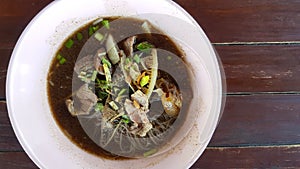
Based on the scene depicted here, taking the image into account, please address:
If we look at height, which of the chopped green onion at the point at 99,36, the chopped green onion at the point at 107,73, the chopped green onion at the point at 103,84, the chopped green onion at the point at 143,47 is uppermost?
→ the chopped green onion at the point at 99,36

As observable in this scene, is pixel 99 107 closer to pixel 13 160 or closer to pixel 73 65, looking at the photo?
pixel 73 65

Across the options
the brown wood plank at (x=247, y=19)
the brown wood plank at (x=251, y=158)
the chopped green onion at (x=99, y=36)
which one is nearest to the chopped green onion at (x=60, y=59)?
the chopped green onion at (x=99, y=36)

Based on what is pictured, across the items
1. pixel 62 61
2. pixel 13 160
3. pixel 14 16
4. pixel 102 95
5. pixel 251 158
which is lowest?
pixel 251 158

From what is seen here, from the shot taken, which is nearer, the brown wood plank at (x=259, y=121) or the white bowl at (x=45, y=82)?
the white bowl at (x=45, y=82)

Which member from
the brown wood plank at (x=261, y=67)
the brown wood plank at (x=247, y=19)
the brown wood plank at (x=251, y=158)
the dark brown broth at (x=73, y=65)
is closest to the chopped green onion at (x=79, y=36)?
the dark brown broth at (x=73, y=65)

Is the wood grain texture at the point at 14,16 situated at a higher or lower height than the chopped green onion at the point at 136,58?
higher

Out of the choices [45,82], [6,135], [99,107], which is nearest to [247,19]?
[99,107]

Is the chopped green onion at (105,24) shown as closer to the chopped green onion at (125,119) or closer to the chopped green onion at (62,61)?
the chopped green onion at (62,61)

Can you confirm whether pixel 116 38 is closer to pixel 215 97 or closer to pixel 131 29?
pixel 131 29
